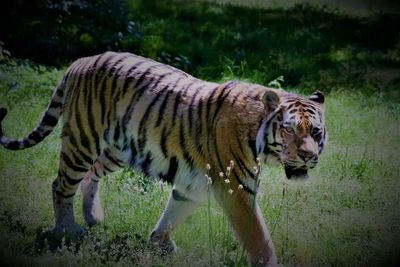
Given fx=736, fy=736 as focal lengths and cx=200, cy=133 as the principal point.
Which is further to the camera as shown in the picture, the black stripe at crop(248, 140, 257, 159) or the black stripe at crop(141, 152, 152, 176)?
the black stripe at crop(141, 152, 152, 176)

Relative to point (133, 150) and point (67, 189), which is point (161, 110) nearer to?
point (133, 150)

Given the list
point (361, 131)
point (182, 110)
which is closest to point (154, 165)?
point (182, 110)

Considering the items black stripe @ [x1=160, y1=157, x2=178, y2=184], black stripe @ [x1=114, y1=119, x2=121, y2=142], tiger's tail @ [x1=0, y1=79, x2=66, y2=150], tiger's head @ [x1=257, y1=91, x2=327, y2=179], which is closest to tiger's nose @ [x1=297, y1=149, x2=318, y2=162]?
tiger's head @ [x1=257, y1=91, x2=327, y2=179]

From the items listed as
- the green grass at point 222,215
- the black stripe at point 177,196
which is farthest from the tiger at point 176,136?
the green grass at point 222,215

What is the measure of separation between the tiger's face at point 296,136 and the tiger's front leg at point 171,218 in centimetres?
43

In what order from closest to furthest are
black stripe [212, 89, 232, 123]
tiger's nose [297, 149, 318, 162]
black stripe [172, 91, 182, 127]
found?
tiger's nose [297, 149, 318, 162] → black stripe [212, 89, 232, 123] → black stripe [172, 91, 182, 127]

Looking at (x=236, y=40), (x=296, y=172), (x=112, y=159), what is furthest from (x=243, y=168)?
(x=236, y=40)

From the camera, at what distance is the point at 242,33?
5625mm

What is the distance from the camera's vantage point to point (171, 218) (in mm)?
2791

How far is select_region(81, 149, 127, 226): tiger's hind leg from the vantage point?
9.68 feet

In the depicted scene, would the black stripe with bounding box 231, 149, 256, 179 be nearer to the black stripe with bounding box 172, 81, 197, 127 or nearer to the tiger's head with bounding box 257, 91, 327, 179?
the tiger's head with bounding box 257, 91, 327, 179

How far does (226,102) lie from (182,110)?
0.63 ft

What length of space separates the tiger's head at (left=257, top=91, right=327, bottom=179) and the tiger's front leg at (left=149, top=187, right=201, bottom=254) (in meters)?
0.43

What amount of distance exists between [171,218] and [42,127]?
2.05ft
